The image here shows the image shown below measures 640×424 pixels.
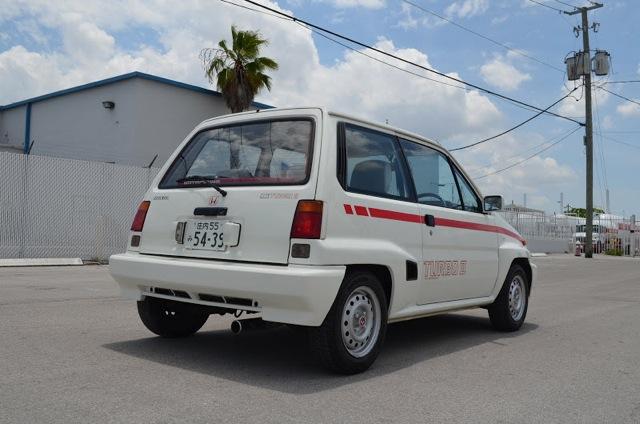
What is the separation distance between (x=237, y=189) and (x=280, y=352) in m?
1.48

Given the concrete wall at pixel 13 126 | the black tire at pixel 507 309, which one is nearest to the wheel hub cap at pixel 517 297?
the black tire at pixel 507 309

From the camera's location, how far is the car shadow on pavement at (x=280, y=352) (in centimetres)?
434

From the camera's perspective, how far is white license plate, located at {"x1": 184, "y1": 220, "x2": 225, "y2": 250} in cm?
449

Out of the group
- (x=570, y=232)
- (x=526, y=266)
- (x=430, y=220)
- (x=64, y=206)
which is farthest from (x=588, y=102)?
(x=430, y=220)

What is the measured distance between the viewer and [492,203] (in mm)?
6344

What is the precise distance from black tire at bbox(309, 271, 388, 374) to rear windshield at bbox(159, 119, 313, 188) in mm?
820

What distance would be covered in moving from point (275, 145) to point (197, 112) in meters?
21.5

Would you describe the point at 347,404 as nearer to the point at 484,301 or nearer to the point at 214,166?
the point at 214,166

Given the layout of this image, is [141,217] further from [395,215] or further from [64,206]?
[64,206]

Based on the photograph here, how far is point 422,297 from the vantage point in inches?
204

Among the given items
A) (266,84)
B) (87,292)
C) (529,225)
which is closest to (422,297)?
(87,292)

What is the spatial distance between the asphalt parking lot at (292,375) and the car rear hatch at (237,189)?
0.85m

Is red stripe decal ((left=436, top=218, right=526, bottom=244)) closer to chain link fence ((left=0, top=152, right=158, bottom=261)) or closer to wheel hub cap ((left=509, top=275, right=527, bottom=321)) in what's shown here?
wheel hub cap ((left=509, top=275, right=527, bottom=321))

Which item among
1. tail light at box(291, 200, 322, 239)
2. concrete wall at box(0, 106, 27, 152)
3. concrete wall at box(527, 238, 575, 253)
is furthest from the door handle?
concrete wall at box(527, 238, 575, 253)
